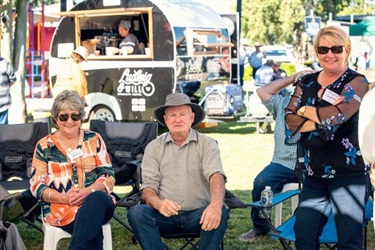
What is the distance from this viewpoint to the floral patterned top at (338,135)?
362 centimetres

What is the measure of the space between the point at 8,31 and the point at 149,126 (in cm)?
656

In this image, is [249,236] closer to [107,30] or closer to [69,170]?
[69,170]

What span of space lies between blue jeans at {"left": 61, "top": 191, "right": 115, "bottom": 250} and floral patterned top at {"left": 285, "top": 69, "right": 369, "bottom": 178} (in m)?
1.11

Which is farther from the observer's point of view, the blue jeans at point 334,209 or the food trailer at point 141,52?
the food trailer at point 141,52

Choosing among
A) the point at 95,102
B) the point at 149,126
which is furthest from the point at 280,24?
the point at 149,126

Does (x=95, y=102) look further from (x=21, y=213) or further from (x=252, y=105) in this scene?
(x=21, y=213)

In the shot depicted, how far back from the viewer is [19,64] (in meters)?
12.0

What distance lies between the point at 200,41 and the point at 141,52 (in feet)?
3.60

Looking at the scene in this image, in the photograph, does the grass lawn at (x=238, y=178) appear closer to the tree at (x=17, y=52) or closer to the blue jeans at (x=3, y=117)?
the blue jeans at (x=3, y=117)

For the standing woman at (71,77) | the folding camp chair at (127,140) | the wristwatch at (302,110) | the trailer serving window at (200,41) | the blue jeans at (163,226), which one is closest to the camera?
the wristwatch at (302,110)

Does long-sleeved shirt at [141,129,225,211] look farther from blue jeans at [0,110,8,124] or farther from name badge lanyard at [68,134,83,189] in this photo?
blue jeans at [0,110,8,124]

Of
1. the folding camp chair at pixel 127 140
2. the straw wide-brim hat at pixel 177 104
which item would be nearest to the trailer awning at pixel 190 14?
the folding camp chair at pixel 127 140

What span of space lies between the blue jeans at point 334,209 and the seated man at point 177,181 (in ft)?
1.45

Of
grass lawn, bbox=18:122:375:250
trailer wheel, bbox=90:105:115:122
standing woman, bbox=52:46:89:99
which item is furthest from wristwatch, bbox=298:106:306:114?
trailer wheel, bbox=90:105:115:122
